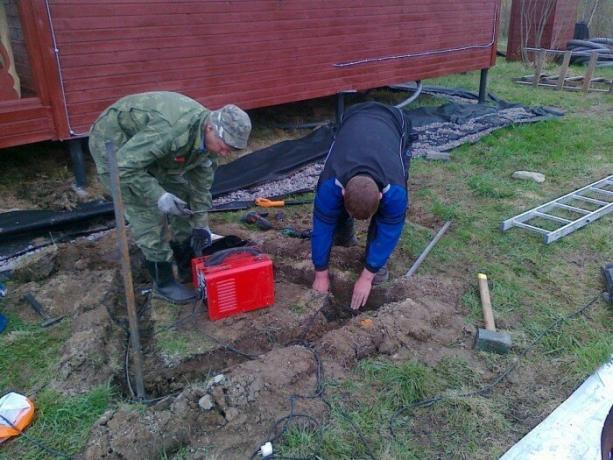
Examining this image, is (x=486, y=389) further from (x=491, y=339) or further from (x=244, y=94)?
(x=244, y=94)

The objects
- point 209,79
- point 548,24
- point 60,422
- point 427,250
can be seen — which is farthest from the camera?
point 548,24

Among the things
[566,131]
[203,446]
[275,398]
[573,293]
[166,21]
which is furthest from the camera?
[566,131]

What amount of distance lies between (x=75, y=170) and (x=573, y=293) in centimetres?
477

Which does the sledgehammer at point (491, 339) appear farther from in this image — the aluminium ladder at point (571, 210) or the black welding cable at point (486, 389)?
the aluminium ladder at point (571, 210)

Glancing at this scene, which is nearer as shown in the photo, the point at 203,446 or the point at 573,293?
the point at 203,446

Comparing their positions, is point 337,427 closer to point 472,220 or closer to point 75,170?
point 472,220

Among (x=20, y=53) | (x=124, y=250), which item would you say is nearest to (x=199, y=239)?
(x=124, y=250)

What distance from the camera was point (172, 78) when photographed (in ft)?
19.0

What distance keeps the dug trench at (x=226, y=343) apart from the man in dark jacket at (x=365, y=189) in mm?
297

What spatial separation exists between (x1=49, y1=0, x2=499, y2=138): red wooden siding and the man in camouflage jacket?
205 cm

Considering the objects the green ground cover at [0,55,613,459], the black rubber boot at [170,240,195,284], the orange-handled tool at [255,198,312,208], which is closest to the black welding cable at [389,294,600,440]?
the green ground cover at [0,55,613,459]

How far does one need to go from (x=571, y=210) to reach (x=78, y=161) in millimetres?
5046

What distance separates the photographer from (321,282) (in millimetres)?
3598

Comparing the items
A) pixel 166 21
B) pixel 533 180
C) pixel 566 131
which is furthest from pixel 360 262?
pixel 566 131
